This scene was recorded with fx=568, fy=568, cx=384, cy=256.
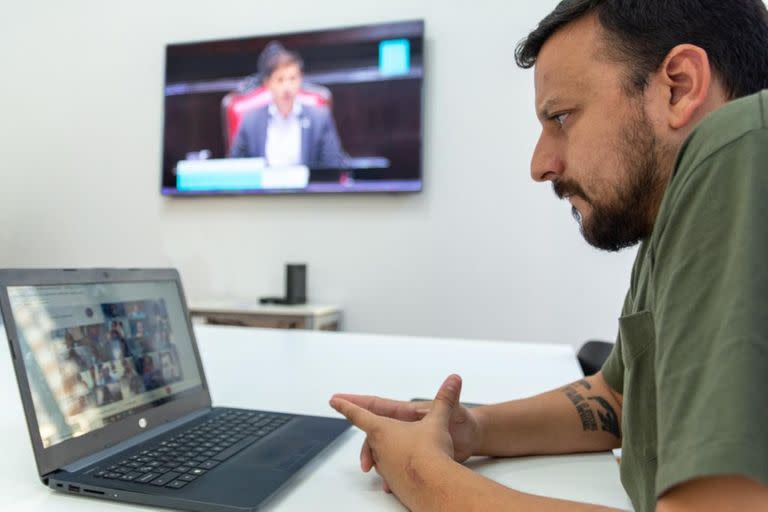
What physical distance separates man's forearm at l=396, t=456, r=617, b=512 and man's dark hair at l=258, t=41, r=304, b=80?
2.96 metres

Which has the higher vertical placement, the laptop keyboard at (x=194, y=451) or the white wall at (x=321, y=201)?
the white wall at (x=321, y=201)

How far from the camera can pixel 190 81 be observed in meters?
3.43

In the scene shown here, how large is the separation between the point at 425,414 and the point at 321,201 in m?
2.55

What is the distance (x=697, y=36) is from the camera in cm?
68

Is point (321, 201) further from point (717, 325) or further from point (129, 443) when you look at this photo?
point (717, 325)

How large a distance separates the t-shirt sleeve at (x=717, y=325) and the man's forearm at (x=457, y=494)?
0.13 m

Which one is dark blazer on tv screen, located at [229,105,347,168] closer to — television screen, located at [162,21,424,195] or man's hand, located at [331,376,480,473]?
television screen, located at [162,21,424,195]

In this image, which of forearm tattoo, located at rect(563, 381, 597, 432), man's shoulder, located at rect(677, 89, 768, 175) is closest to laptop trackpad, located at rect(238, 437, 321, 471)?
forearm tattoo, located at rect(563, 381, 597, 432)

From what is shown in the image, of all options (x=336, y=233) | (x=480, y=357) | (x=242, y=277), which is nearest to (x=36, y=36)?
(x=242, y=277)

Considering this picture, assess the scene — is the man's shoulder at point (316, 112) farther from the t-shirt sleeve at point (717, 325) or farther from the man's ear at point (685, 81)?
the t-shirt sleeve at point (717, 325)

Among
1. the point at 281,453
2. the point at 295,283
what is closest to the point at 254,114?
the point at 295,283

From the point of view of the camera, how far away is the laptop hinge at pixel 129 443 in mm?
660

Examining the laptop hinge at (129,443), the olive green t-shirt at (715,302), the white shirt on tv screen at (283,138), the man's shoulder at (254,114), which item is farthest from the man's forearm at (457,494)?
the man's shoulder at (254,114)

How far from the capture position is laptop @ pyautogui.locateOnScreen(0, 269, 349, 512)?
62 cm
